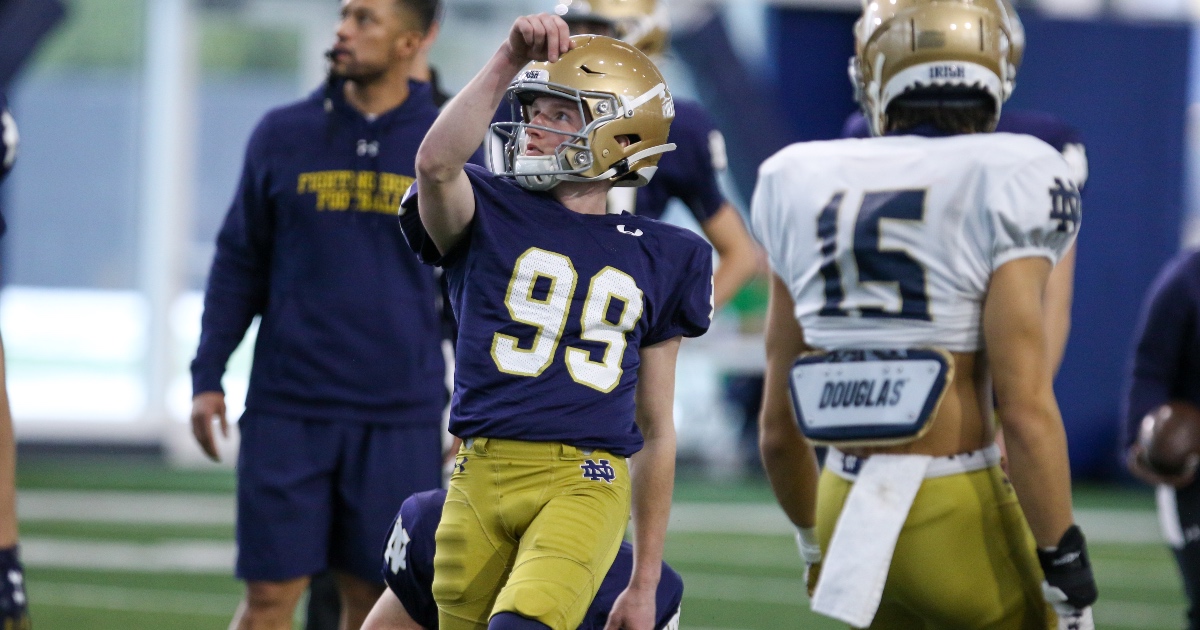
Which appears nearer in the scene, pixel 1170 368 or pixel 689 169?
pixel 1170 368

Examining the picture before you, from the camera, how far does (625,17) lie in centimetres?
A: 467

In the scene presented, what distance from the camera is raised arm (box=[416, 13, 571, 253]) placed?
2.54m

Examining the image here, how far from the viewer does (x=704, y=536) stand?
27.9 feet

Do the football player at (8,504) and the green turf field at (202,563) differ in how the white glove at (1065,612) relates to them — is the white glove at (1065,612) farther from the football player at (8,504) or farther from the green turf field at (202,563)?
the green turf field at (202,563)

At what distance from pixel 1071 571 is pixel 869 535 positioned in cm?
34

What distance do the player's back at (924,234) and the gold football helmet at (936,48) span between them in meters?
0.11

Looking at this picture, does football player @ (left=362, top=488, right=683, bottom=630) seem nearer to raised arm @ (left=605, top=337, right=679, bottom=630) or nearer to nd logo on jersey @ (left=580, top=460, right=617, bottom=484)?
raised arm @ (left=605, top=337, right=679, bottom=630)

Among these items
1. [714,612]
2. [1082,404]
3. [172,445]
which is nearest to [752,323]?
[1082,404]

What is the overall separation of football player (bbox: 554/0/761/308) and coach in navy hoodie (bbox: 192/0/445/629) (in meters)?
0.86

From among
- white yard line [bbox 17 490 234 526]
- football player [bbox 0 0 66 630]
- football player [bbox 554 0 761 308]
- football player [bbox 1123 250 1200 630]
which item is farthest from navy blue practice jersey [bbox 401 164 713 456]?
white yard line [bbox 17 490 234 526]

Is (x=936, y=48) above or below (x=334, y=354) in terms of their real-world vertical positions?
above

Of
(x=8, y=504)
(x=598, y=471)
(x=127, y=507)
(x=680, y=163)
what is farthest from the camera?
(x=127, y=507)

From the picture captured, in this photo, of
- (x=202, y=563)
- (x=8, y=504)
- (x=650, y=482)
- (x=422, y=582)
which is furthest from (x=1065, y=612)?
(x=202, y=563)

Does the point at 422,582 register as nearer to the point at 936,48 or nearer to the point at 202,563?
the point at 936,48
